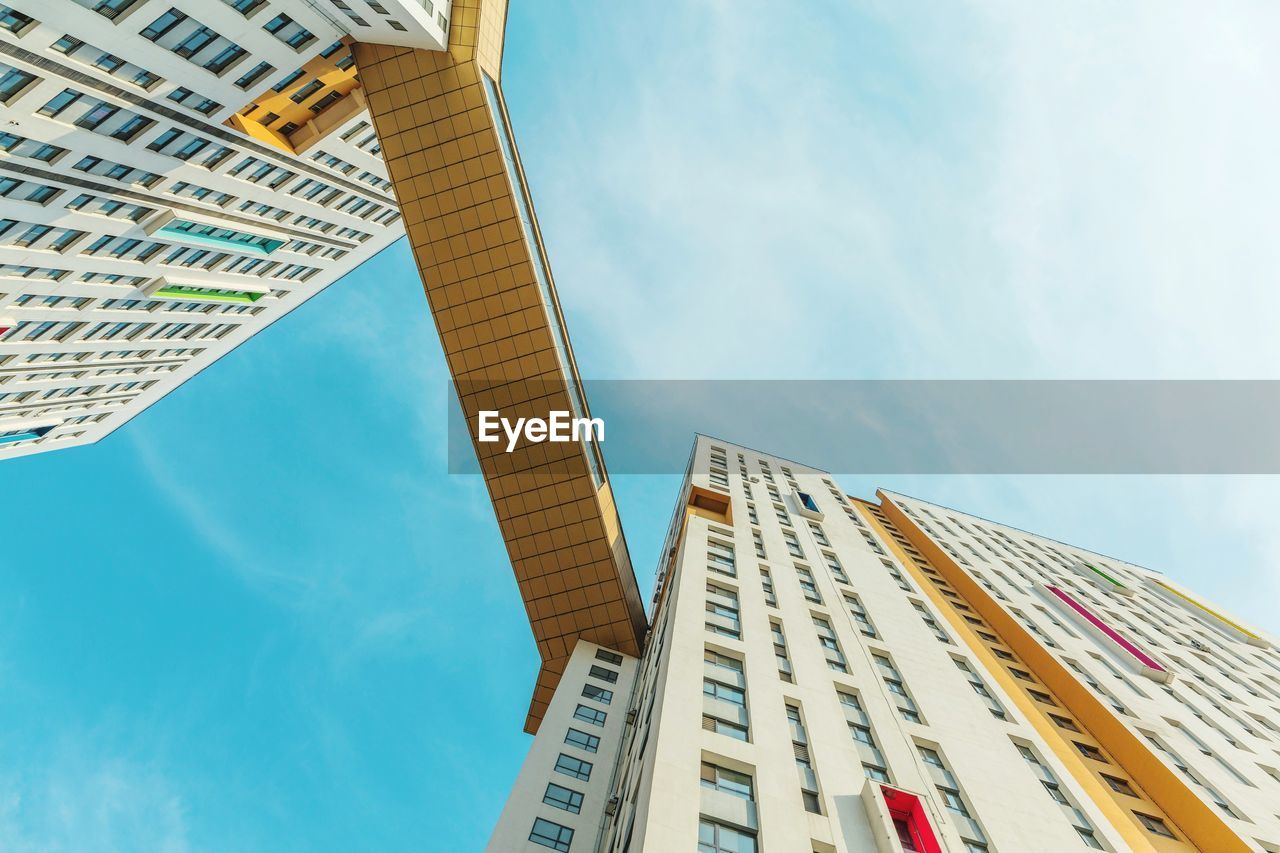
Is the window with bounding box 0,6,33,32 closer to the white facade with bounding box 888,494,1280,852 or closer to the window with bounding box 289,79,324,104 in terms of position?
the window with bounding box 289,79,324,104

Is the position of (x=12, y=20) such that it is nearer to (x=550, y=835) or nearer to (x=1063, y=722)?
(x=550, y=835)

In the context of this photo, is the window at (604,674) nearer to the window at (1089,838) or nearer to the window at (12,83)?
the window at (1089,838)

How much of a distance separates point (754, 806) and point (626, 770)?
1131 cm

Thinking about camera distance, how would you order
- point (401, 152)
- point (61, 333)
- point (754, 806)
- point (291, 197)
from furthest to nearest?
point (291, 197) → point (61, 333) → point (401, 152) → point (754, 806)

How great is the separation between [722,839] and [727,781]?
9.18 feet

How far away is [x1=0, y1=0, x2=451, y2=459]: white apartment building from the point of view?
Result: 27812 mm

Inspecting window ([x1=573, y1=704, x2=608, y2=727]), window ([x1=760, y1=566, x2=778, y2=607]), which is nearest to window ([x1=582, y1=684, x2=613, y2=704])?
window ([x1=573, y1=704, x2=608, y2=727])

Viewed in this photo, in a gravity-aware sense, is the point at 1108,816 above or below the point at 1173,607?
below

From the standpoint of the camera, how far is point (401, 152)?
3891cm

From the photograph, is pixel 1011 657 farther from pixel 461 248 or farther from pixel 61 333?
pixel 61 333

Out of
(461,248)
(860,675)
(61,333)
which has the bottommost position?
(860,675)

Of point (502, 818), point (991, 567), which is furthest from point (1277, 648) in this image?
point (502, 818)

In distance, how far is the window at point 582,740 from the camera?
37750mm

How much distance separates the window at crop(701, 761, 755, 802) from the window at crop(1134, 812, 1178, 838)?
76.2ft
